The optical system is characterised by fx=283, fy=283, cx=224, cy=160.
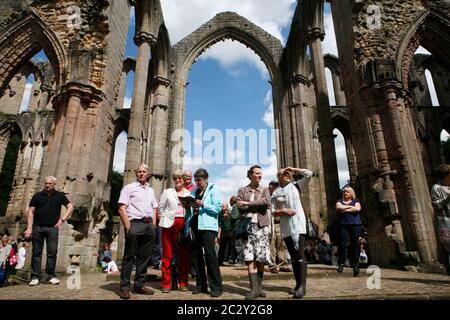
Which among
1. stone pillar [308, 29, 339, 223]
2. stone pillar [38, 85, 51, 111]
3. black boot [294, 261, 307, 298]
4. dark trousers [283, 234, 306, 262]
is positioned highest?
stone pillar [38, 85, 51, 111]

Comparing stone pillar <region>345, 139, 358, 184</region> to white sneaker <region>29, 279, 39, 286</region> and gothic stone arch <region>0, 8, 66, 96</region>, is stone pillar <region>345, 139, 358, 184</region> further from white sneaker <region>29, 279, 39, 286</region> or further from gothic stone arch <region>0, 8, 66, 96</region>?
white sneaker <region>29, 279, 39, 286</region>

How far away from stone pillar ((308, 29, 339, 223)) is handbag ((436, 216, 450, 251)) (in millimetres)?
5558

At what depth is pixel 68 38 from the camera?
7602mm

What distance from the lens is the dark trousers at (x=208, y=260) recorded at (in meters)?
3.17

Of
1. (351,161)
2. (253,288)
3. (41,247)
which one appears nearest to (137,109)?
(41,247)

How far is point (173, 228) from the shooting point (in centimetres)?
363

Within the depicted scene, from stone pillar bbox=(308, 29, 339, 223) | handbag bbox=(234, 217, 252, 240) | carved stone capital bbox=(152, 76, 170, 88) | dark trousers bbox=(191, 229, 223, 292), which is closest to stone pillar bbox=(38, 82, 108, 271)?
dark trousers bbox=(191, 229, 223, 292)

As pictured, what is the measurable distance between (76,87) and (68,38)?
184 centimetres

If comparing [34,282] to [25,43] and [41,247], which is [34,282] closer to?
[41,247]

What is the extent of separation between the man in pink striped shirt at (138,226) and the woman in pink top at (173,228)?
177 mm

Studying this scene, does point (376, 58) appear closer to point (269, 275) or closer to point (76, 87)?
point (269, 275)

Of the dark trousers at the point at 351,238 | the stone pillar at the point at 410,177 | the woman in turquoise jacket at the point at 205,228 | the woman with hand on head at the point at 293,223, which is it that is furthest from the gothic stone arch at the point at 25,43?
the stone pillar at the point at 410,177

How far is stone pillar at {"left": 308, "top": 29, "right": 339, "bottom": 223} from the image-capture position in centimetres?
903
